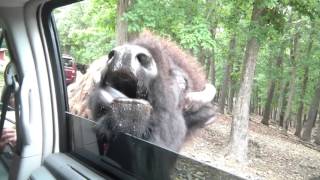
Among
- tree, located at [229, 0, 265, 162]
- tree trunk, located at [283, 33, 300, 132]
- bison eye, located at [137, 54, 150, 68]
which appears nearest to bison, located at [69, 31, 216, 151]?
bison eye, located at [137, 54, 150, 68]

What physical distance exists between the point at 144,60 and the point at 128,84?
93mm

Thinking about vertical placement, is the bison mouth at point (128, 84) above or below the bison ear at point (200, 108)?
above

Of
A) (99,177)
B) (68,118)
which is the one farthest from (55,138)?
(99,177)

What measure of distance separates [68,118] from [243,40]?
2925 mm

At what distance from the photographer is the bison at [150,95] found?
4.14 feet

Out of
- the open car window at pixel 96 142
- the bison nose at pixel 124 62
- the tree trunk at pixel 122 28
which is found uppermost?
the tree trunk at pixel 122 28

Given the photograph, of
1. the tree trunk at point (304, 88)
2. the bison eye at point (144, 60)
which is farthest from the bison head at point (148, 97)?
the tree trunk at point (304, 88)

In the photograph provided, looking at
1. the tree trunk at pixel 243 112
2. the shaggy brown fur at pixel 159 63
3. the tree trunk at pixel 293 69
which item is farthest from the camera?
the tree trunk at pixel 293 69

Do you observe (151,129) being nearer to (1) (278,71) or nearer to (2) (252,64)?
(1) (278,71)

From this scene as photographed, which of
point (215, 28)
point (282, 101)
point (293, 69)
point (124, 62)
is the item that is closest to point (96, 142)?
point (124, 62)

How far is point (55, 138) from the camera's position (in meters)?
1.90

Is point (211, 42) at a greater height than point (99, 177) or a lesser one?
greater

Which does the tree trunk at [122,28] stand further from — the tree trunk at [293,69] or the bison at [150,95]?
the tree trunk at [293,69]

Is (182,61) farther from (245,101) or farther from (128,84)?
(245,101)
